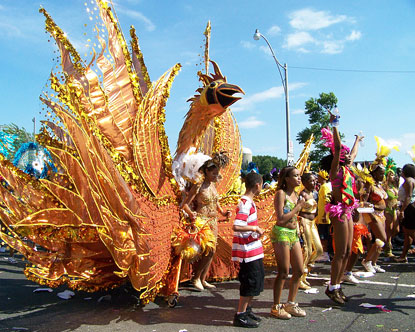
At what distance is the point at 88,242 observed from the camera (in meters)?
4.01

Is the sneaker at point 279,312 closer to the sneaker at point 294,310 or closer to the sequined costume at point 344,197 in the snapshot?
the sneaker at point 294,310

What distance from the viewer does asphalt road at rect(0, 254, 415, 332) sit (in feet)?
12.4

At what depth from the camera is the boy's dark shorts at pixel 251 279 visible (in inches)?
144

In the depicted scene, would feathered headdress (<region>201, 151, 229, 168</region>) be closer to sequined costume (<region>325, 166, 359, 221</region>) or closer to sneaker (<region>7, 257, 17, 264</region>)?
sequined costume (<region>325, 166, 359, 221</region>)

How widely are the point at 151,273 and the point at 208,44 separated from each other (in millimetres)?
3853

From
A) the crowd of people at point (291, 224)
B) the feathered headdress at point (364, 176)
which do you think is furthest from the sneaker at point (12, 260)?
the feathered headdress at point (364, 176)

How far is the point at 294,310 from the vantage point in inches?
159

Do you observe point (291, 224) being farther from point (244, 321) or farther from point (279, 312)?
point (244, 321)

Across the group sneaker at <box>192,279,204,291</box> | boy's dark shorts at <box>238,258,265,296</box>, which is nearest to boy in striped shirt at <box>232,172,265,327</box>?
boy's dark shorts at <box>238,258,265,296</box>

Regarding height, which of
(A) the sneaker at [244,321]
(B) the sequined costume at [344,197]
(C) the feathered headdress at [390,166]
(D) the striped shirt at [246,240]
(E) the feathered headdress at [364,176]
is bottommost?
(A) the sneaker at [244,321]

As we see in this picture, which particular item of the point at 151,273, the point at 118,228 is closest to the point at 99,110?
the point at 118,228

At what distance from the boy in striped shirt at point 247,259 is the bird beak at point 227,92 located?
154 centimetres

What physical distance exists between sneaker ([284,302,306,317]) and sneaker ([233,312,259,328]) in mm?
498

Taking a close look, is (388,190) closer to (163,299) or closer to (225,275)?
(225,275)
